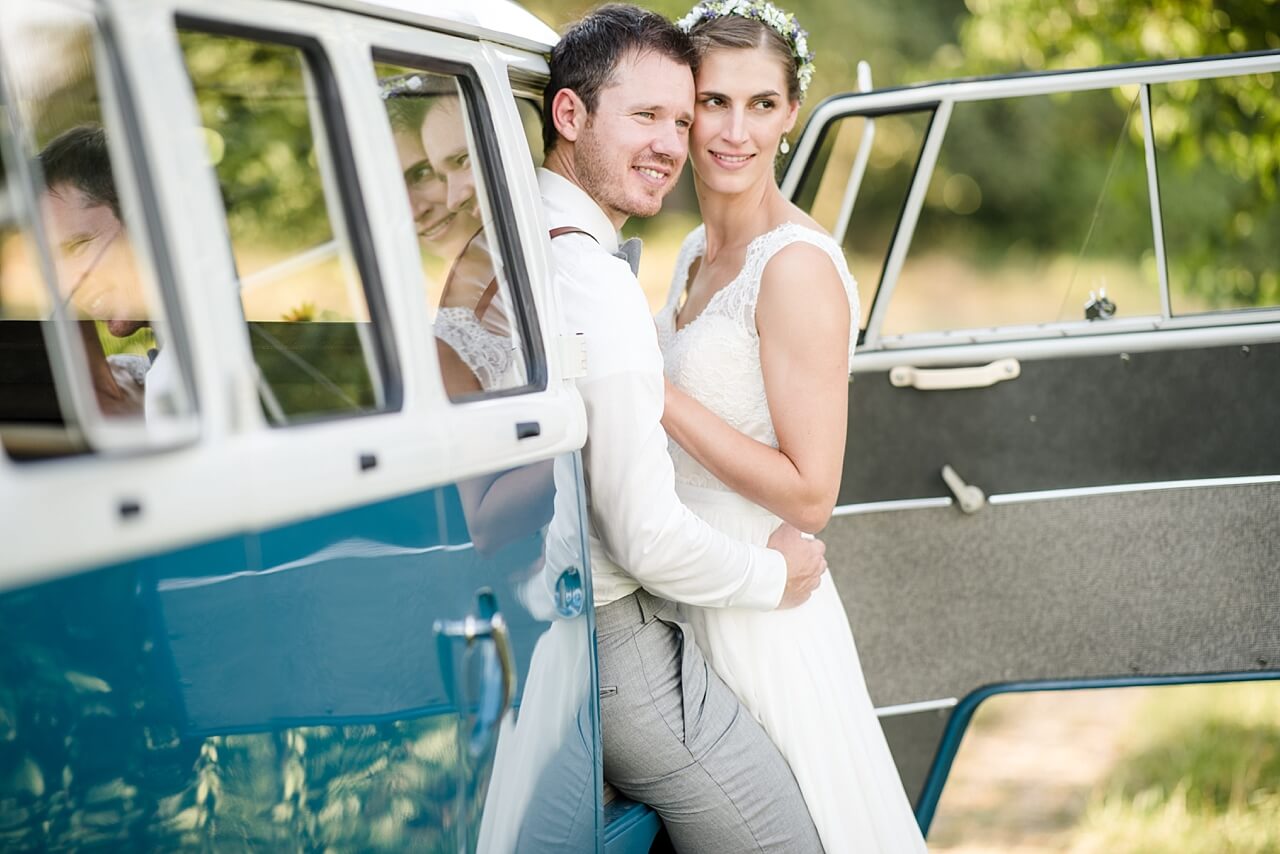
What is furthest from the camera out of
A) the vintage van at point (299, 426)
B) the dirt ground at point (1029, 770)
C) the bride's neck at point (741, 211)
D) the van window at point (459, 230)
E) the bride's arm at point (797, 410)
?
the dirt ground at point (1029, 770)

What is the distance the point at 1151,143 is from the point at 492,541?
2424mm

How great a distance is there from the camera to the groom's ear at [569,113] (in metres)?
2.45

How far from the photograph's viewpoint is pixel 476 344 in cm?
208

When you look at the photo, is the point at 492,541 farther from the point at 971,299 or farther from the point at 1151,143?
the point at 971,299

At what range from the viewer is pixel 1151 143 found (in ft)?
11.6

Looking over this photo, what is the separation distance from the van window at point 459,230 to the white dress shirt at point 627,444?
0.47 ft

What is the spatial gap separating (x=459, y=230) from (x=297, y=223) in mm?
274

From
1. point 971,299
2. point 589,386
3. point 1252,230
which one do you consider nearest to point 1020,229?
point 971,299

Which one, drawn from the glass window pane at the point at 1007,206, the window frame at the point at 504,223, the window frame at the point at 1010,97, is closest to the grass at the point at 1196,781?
the window frame at the point at 1010,97

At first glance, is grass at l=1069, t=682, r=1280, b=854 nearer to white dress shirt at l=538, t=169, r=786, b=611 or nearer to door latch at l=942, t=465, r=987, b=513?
door latch at l=942, t=465, r=987, b=513

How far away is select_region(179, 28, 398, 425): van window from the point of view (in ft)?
5.38

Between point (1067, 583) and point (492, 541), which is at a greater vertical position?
point (492, 541)

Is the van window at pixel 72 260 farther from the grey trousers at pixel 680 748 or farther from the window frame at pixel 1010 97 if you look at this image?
the window frame at pixel 1010 97

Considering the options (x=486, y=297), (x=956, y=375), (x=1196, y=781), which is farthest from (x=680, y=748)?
(x=1196, y=781)
